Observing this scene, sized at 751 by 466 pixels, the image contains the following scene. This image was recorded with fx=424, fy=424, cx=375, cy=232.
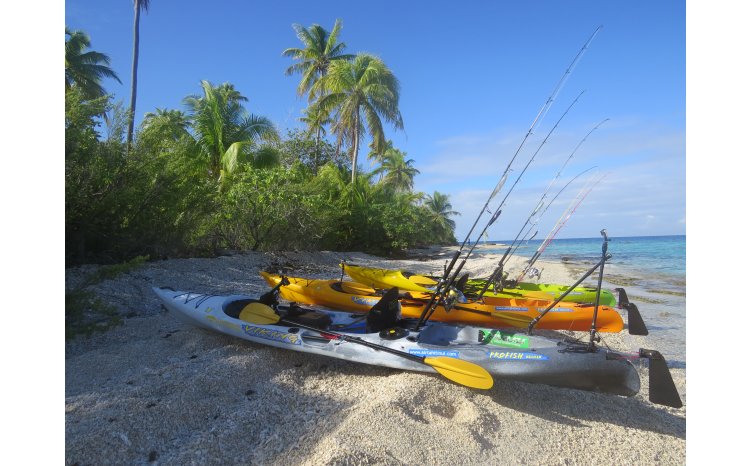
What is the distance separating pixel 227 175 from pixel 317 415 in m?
13.8

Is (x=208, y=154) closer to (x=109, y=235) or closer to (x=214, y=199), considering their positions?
(x=214, y=199)

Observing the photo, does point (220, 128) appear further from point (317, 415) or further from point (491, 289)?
point (317, 415)

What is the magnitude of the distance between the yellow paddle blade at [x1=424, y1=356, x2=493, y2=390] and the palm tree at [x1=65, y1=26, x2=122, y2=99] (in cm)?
2650

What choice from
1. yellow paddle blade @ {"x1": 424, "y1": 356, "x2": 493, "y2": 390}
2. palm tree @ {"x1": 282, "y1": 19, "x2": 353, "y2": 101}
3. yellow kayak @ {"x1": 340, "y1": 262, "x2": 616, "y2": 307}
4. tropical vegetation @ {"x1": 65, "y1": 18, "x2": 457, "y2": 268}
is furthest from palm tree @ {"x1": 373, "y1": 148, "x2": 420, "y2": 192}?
yellow paddle blade @ {"x1": 424, "y1": 356, "x2": 493, "y2": 390}

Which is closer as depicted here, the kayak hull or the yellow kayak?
the kayak hull

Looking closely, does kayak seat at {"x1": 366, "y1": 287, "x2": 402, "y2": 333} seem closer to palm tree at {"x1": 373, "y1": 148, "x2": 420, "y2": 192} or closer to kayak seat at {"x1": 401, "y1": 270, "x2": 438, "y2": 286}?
kayak seat at {"x1": 401, "y1": 270, "x2": 438, "y2": 286}

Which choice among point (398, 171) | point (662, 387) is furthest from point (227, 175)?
point (398, 171)

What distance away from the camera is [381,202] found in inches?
951

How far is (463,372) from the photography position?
3.86 meters

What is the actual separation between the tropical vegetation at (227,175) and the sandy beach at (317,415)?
6.61ft

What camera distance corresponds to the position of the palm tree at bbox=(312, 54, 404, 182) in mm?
21906

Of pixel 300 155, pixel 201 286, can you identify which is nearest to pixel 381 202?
pixel 300 155

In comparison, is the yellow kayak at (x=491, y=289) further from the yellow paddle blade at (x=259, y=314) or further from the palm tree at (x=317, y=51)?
the palm tree at (x=317, y=51)

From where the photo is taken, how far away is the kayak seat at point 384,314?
199 inches
